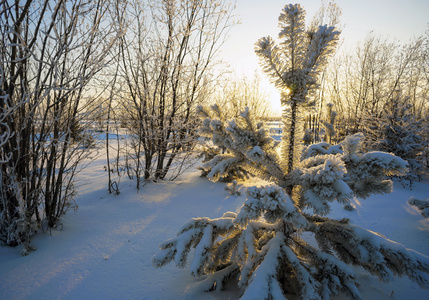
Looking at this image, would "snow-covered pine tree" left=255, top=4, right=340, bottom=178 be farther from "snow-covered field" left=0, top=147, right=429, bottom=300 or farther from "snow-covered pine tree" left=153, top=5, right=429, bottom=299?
"snow-covered field" left=0, top=147, right=429, bottom=300

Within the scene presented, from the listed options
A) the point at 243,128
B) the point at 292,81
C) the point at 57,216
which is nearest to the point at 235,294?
the point at 243,128

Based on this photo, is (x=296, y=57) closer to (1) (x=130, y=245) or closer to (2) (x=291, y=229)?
(2) (x=291, y=229)

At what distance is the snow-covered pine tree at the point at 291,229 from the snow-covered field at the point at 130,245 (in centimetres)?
47

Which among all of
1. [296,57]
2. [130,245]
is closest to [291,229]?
[296,57]

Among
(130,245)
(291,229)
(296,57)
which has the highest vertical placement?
(296,57)

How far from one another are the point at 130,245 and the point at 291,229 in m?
1.73

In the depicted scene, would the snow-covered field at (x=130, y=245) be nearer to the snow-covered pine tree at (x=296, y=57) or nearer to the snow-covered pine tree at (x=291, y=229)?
the snow-covered pine tree at (x=291, y=229)

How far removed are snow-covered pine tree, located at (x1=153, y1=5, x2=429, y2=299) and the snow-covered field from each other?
472 mm

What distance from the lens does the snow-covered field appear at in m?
1.72

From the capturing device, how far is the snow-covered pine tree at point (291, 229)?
1149mm

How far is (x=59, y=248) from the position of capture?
2260 millimetres

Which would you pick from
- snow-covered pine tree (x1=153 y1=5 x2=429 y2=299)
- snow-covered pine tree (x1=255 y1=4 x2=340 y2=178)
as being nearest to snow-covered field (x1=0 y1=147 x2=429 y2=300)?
snow-covered pine tree (x1=153 y1=5 x2=429 y2=299)

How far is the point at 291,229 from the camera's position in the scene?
165cm

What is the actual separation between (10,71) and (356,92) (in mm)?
12621
